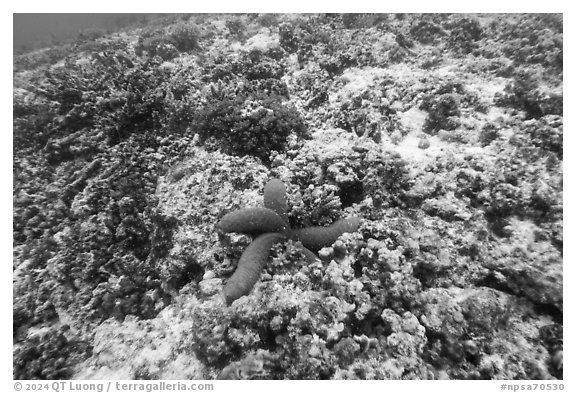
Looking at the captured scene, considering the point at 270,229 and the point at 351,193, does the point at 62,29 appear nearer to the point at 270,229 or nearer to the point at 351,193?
the point at 270,229

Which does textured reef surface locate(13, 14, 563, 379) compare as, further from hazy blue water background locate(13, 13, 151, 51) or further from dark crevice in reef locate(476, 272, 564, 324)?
hazy blue water background locate(13, 13, 151, 51)

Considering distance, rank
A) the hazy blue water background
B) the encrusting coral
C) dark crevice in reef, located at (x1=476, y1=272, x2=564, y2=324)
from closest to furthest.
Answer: dark crevice in reef, located at (x1=476, y1=272, x2=564, y2=324), the encrusting coral, the hazy blue water background

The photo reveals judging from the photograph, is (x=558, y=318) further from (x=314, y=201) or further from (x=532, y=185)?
(x=314, y=201)

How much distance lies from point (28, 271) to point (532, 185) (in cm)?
708

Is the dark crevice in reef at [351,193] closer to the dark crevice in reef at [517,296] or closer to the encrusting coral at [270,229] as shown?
the encrusting coral at [270,229]

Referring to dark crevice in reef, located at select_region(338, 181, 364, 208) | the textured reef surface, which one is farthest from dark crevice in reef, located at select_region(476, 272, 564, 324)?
dark crevice in reef, located at select_region(338, 181, 364, 208)

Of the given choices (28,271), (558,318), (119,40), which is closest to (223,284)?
(28,271)

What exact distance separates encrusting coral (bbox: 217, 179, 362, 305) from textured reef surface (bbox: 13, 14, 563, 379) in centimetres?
3

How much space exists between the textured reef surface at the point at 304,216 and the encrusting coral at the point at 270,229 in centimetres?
3

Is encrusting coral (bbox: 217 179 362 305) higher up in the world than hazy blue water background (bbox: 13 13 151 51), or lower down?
lower down

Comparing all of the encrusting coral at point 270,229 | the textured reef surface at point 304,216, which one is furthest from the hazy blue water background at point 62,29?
the encrusting coral at point 270,229

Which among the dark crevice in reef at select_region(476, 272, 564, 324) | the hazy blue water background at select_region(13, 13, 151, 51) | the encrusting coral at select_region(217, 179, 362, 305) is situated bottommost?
the dark crevice in reef at select_region(476, 272, 564, 324)

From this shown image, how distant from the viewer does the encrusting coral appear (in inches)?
141

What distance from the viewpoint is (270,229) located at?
3838 millimetres
